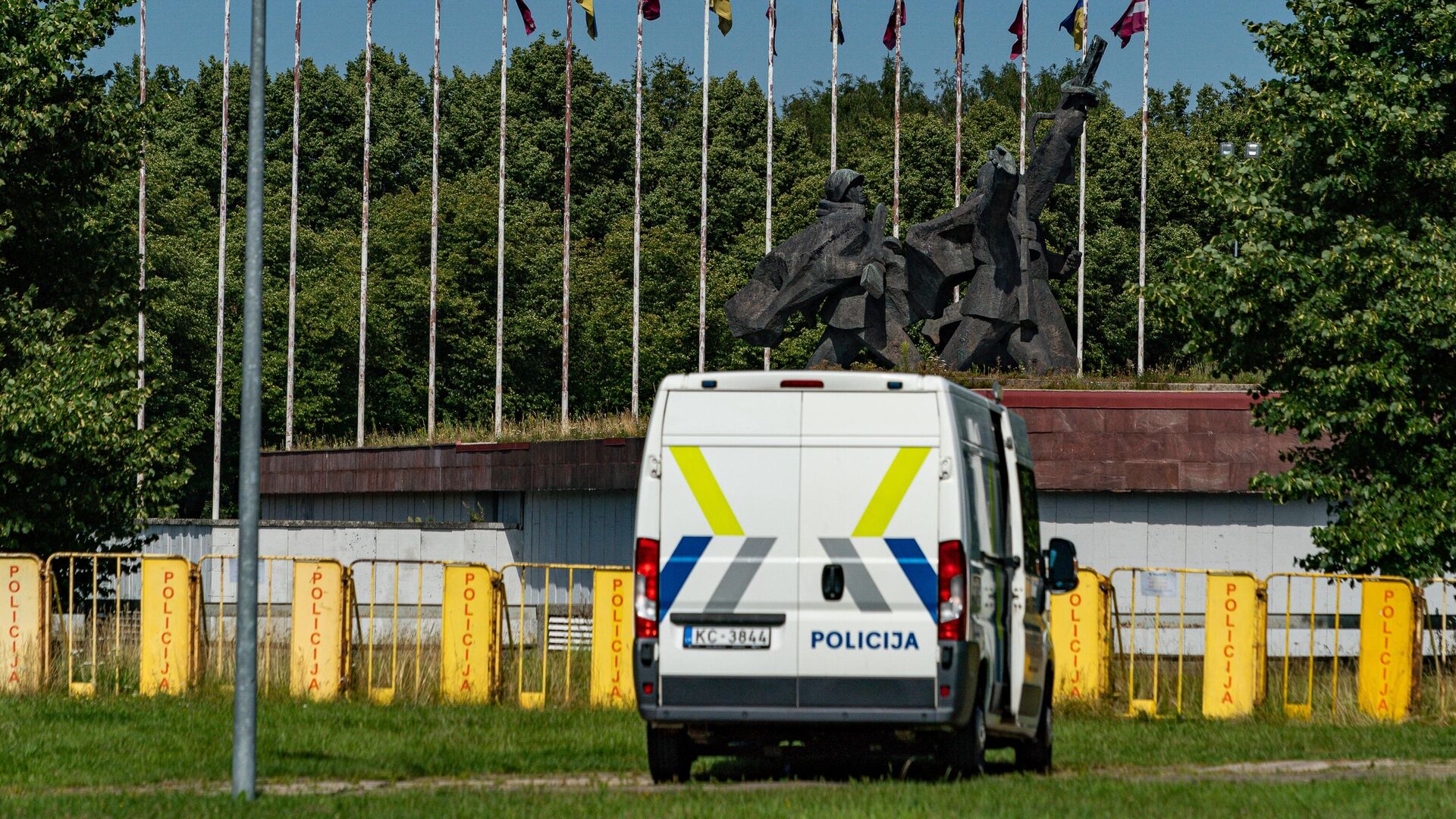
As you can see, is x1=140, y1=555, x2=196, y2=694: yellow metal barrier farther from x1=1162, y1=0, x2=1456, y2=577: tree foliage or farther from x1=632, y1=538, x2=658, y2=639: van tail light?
x1=1162, y1=0, x2=1456, y2=577: tree foliage

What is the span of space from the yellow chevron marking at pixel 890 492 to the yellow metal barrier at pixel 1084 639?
24.9 feet

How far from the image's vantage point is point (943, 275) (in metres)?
34.1

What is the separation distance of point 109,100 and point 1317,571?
15.5 m

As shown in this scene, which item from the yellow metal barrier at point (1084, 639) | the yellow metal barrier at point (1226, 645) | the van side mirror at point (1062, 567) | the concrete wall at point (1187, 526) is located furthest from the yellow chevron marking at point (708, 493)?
the concrete wall at point (1187, 526)

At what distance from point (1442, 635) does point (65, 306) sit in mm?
16462

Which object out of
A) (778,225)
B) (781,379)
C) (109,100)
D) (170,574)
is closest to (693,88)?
(778,225)

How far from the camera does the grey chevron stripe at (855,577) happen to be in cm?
1074

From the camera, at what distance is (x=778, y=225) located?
67.8 m

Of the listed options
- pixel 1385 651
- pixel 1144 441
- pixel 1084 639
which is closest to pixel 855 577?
pixel 1084 639

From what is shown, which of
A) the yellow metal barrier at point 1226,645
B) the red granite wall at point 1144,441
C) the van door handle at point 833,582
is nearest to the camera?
the van door handle at point 833,582

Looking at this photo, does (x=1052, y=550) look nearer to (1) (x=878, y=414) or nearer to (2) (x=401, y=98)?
(1) (x=878, y=414)

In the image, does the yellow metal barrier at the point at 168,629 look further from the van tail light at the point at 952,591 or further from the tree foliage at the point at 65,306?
the van tail light at the point at 952,591

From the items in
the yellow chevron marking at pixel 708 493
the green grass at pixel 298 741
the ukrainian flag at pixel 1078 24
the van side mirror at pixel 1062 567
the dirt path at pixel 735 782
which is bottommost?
the green grass at pixel 298 741

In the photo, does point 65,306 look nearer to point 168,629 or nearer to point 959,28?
point 168,629
